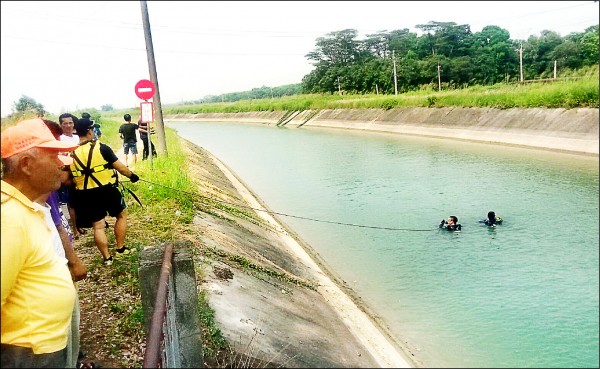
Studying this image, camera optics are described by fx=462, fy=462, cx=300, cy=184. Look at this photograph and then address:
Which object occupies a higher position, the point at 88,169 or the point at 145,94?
the point at 145,94

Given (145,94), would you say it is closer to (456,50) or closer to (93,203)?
(93,203)

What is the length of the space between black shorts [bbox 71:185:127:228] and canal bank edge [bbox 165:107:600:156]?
190 inches

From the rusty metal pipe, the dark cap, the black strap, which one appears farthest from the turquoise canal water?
the dark cap

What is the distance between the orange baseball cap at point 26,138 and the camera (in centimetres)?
224

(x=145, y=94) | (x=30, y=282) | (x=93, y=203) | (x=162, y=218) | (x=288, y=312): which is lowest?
(x=288, y=312)

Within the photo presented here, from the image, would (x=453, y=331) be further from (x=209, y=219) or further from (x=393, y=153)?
(x=393, y=153)

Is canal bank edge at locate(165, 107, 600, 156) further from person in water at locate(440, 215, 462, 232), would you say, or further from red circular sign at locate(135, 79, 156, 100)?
red circular sign at locate(135, 79, 156, 100)

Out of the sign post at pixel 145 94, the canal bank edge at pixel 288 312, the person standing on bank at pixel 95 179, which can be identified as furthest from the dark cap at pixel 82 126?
the sign post at pixel 145 94

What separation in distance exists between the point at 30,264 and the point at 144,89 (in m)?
9.41

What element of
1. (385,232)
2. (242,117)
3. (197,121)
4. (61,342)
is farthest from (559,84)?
(197,121)

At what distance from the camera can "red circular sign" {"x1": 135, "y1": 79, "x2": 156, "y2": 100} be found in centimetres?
1069

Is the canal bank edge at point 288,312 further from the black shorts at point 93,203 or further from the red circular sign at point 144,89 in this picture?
the red circular sign at point 144,89

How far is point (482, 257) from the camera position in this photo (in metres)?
4.16

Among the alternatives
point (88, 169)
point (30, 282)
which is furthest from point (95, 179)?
point (30, 282)
